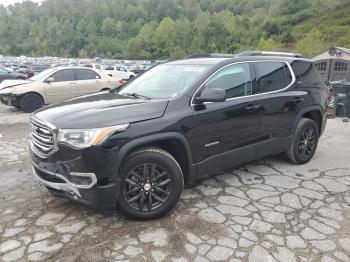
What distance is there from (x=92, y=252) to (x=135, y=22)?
140 m

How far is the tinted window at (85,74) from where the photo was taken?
11.6 metres

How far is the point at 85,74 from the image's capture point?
11812 millimetres

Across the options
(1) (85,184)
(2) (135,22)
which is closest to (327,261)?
(1) (85,184)

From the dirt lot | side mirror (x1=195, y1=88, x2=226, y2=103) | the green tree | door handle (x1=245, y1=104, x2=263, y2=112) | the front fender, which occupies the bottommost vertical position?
the dirt lot

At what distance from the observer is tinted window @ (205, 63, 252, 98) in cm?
417

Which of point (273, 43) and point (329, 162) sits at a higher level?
point (273, 43)

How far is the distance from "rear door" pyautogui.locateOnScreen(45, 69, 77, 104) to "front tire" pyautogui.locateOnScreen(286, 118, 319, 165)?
804 centimetres

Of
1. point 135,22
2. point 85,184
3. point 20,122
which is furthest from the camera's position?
point 135,22

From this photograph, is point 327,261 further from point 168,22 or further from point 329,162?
point 168,22

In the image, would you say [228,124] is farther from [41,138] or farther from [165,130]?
[41,138]

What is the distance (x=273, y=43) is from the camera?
79500 mm

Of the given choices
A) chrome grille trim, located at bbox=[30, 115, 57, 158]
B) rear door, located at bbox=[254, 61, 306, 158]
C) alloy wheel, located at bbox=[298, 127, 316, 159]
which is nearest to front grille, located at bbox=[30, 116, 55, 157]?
chrome grille trim, located at bbox=[30, 115, 57, 158]

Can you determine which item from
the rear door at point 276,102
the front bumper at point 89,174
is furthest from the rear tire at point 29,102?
the rear door at point 276,102

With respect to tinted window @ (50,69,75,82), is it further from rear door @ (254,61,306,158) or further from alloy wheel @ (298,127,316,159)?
alloy wheel @ (298,127,316,159)
